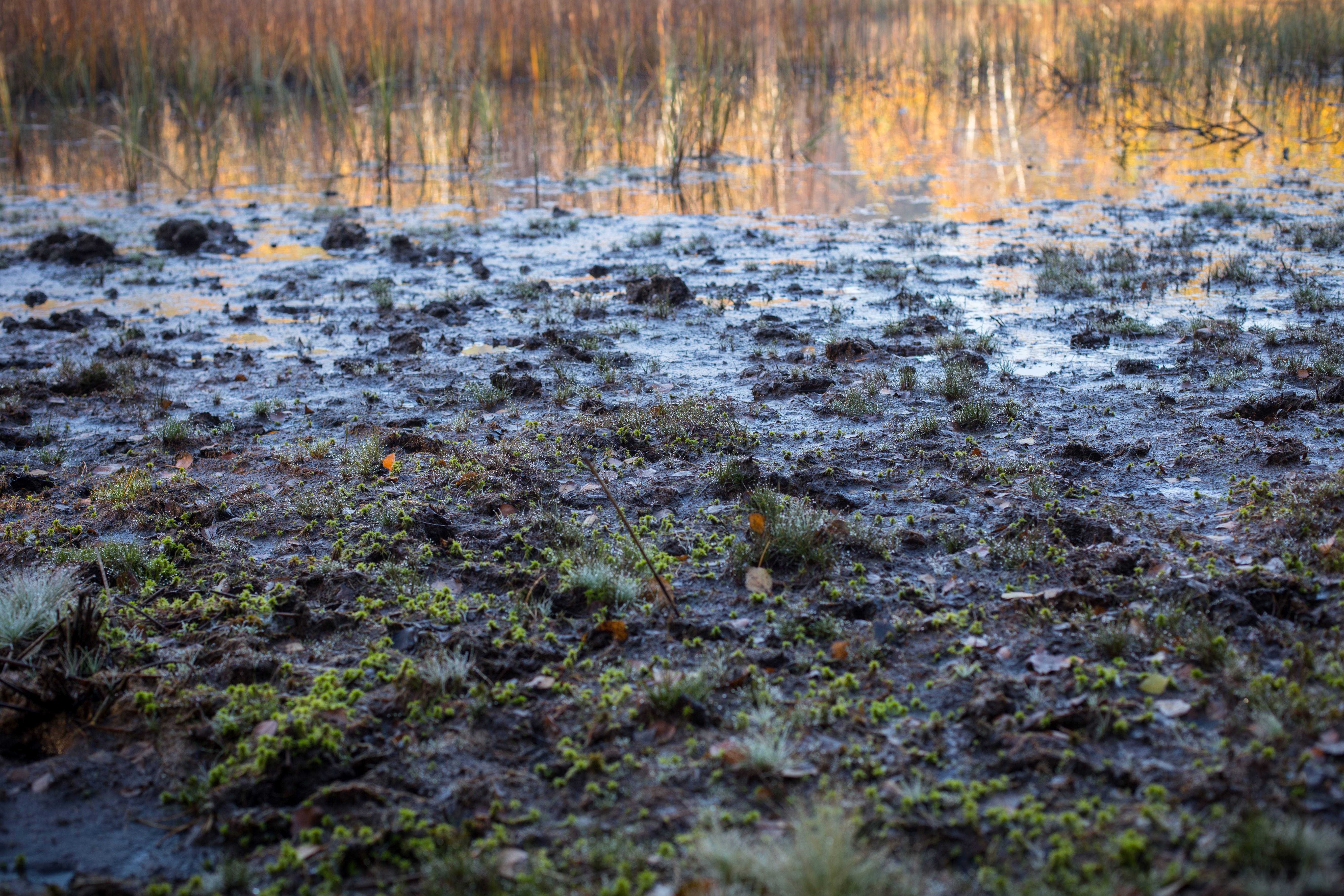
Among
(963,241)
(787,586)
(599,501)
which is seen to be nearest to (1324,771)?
(787,586)

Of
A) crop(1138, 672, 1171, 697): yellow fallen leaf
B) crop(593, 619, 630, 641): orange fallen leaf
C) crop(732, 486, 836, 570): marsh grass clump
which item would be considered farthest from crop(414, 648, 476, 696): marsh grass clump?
crop(1138, 672, 1171, 697): yellow fallen leaf

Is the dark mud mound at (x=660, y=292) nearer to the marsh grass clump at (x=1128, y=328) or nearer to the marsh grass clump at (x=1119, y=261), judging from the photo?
the marsh grass clump at (x=1128, y=328)

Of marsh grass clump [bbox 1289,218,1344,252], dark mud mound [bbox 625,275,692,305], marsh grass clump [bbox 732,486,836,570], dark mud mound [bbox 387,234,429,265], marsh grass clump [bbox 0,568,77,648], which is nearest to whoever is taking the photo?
marsh grass clump [bbox 0,568,77,648]

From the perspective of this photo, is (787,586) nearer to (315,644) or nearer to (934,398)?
(315,644)

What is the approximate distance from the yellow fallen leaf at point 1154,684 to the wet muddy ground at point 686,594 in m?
0.01

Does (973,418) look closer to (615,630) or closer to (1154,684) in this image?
(1154,684)

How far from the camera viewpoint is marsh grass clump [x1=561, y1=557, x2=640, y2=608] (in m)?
3.89

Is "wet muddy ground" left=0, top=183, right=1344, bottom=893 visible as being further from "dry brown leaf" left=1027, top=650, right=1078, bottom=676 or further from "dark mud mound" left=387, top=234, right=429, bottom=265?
"dark mud mound" left=387, top=234, right=429, bottom=265

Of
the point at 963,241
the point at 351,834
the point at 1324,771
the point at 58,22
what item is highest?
the point at 58,22

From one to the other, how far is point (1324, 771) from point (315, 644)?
3.23 metres

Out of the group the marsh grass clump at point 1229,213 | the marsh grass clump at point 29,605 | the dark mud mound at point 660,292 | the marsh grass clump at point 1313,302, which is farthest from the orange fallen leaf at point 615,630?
the marsh grass clump at point 1229,213

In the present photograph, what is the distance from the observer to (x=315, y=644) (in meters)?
3.71

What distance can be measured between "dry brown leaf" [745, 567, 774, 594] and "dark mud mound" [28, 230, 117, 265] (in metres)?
8.36

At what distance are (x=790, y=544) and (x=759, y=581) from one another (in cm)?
23
